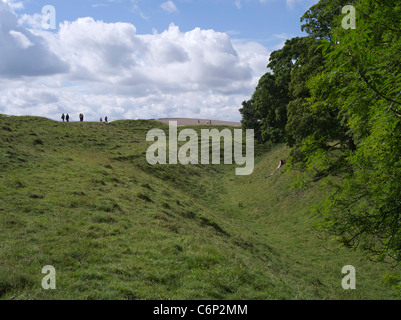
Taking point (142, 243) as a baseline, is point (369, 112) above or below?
above

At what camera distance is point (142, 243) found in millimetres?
12492

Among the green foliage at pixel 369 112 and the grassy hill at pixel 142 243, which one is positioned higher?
the green foliage at pixel 369 112

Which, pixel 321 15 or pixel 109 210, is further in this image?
pixel 321 15

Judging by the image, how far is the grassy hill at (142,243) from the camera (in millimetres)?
8922

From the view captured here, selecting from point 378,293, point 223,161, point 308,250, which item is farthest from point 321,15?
point 223,161

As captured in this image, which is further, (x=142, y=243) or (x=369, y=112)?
(x=142, y=243)

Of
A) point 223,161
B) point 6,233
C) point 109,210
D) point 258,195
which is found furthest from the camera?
point 223,161

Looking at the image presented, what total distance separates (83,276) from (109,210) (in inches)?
313

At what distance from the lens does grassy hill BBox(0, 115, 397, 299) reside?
8922 mm

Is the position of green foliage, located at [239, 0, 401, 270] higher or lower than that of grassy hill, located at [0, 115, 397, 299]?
higher

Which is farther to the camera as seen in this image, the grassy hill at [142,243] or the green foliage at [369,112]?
the grassy hill at [142,243]

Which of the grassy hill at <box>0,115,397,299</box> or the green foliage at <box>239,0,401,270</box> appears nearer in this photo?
the green foliage at <box>239,0,401,270</box>

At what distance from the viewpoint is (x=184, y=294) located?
28.3 feet
